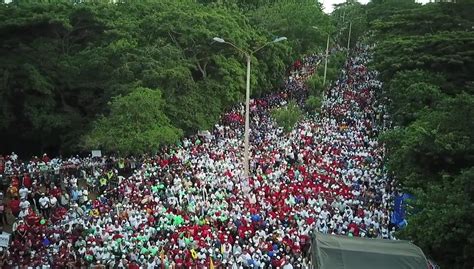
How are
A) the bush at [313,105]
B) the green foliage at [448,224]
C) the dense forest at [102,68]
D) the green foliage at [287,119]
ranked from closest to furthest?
1. the green foliage at [448,224]
2. the dense forest at [102,68]
3. the green foliage at [287,119]
4. the bush at [313,105]

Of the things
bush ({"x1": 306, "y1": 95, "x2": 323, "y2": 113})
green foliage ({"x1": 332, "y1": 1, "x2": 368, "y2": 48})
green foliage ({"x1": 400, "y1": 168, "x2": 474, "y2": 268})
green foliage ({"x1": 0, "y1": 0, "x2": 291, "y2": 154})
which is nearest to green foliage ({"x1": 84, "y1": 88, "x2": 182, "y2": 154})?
green foliage ({"x1": 0, "y1": 0, "x2": 291, "y2": 154})

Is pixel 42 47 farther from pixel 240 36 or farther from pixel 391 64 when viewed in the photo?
pixel 391 64

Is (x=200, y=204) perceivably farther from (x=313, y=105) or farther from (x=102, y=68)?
(x=313, y=105)

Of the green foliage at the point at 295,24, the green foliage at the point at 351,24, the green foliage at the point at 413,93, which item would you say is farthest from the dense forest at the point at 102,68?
the green foliage at the point at 351,24

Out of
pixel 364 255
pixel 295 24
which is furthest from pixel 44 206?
pixel 295 24

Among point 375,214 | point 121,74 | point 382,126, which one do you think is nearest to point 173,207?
point 375,214

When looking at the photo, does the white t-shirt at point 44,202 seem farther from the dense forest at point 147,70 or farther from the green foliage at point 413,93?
the green foliage at point 413,93
